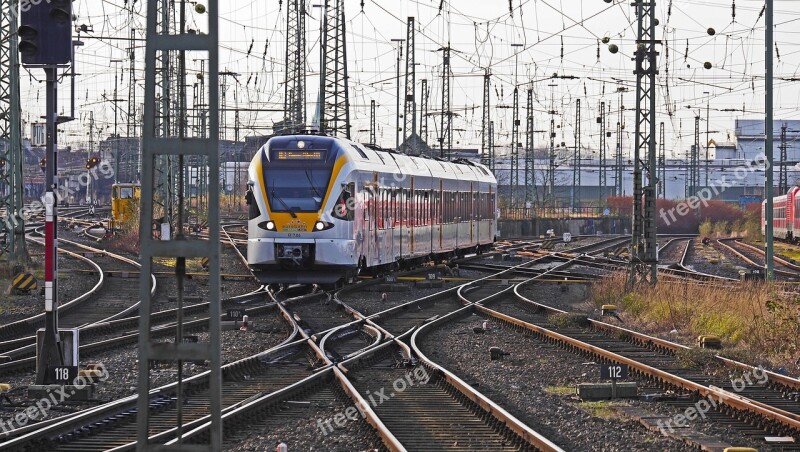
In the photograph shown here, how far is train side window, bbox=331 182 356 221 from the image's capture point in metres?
24.7

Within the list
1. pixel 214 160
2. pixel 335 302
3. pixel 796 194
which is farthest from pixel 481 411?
pixel 796 194

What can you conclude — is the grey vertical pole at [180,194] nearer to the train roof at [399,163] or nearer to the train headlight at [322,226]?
the train headlight at [322,226]

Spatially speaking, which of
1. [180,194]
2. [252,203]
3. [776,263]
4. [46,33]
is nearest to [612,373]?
[46,33]

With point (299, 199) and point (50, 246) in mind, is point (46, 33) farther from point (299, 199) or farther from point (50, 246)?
point (299, 199)

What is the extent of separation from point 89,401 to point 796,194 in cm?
4562

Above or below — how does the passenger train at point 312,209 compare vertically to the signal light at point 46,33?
below

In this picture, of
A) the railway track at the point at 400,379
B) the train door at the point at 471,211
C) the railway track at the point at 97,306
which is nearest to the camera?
the railway track at the point at 400,379

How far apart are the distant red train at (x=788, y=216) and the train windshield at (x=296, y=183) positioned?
29397 mm

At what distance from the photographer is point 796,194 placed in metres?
52.6

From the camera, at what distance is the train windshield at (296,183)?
2459cm

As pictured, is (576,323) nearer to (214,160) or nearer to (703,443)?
(703,443)

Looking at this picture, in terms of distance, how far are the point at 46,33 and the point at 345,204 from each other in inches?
520

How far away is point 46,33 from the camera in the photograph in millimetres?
11859

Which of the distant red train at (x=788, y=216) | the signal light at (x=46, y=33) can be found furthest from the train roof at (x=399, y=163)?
the distant red train at (x=788, y=216)
